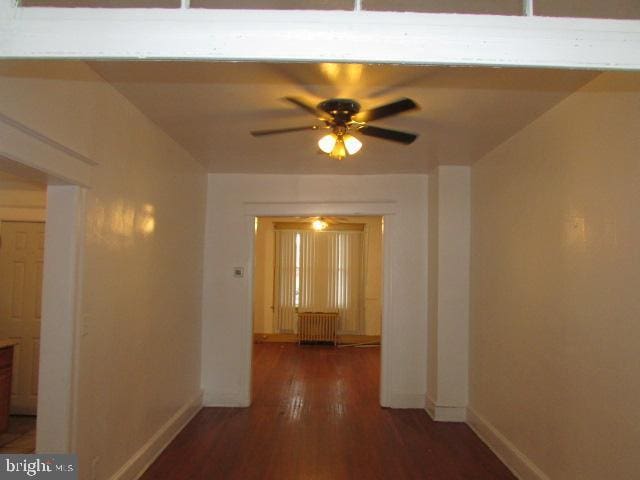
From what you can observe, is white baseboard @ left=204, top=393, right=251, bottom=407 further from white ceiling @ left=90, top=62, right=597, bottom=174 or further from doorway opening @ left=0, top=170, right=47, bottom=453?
white ceiling @ left=90, top=62, right=597, bottom=174

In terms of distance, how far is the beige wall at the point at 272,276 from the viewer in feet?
28.3

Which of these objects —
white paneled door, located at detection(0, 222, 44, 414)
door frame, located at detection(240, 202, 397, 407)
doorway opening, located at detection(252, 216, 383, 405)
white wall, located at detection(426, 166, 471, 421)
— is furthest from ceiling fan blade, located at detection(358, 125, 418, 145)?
doorway opening, located at detection(252, 216, 383, 405)

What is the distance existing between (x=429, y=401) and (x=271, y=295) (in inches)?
198

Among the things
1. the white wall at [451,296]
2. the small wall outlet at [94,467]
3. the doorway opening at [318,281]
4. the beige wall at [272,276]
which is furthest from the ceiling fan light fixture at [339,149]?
the beige wall at [272,276]

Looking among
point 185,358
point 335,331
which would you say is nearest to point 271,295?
point 335,331

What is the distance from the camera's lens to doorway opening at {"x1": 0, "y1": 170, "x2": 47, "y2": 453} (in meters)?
4.12

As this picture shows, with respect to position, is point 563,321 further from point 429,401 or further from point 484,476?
point 429,401

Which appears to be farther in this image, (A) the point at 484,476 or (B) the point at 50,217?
(A) the point at 484,476

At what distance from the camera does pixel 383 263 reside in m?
4.62

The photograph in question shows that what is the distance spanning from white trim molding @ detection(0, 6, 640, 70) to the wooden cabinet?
12.3 feet

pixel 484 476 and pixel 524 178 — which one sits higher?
pixel 524 178

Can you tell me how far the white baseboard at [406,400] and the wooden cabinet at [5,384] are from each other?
3.71 metres

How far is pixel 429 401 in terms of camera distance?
4.32m

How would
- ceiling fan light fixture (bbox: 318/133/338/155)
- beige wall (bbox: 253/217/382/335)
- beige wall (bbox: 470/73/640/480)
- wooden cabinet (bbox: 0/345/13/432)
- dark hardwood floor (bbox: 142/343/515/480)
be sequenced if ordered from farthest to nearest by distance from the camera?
beige wall (bbox: 253/217/382/335) < wooden cabinet (bbox: 0/345/13/432) < dark hardwood floor (bbox: 142/343/515/480) < ceiling fan light fixture (bbox: 318/133/338/155) < beige wall (bbox: 470/73/640/480)
